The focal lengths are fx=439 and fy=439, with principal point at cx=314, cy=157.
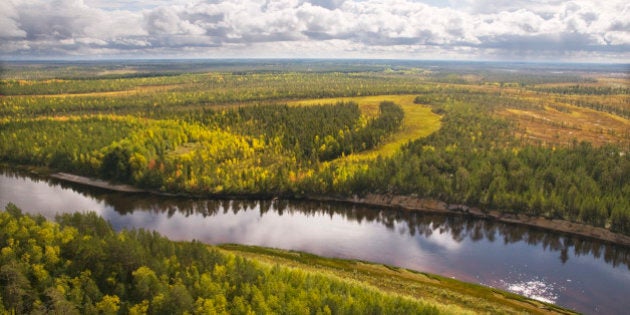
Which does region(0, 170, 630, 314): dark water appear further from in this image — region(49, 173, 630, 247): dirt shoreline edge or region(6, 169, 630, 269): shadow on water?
region(49, 173, 630, 247): dirt shoreline edge

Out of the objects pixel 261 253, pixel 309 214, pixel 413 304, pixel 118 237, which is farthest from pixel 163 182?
pixel 413 304

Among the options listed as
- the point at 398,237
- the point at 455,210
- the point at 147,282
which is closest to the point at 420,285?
the point at 398,237

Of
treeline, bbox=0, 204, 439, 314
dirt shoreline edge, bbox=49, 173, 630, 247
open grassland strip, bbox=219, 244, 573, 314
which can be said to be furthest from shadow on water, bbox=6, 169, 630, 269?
A: treeline, bbox=0, 204, 439, 314

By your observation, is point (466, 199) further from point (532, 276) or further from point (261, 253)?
point (261, 253)

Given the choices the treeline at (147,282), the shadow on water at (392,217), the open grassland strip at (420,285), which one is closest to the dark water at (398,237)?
the shadow on water at (392,217)

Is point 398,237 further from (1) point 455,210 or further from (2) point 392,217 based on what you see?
(1) point 455,210

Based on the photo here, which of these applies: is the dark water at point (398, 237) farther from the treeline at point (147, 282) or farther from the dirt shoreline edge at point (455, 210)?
the treeline at point (147, 282)
